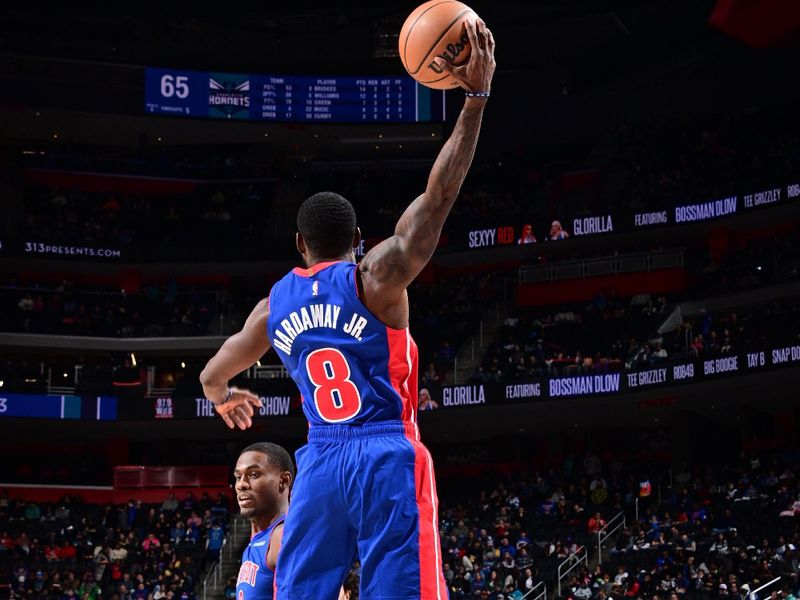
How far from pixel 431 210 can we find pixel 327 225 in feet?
1.98

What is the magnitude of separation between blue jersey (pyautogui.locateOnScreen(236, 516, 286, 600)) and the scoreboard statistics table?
34.9 metres

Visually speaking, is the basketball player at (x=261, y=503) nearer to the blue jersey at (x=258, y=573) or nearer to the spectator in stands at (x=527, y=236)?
the blue jersey at (x=258, y=573)

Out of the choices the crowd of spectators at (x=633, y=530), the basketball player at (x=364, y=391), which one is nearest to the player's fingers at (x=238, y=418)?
the basketball player at (x=364, y=391)

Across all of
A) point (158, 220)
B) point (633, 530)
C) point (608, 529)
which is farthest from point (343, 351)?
point (158, 220)

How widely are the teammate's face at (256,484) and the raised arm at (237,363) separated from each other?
839 millimetres

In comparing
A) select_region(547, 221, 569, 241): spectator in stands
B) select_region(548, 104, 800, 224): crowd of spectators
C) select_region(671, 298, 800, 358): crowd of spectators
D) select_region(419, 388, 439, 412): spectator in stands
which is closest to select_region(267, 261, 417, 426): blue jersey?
select_region(671, 298, 800, 358): crowd of spectators

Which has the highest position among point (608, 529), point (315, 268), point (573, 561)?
point (315, 268)

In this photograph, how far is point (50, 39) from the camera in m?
42.5

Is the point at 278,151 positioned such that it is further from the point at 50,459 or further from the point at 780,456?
the point at 780,456

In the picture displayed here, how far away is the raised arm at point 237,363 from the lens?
5633 millimetres

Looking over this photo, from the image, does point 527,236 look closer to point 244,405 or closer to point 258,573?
point 258,573

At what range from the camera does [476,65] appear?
16.6ft

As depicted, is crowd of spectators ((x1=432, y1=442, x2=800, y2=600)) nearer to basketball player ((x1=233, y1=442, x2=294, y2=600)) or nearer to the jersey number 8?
basketball player ((x1=233, y1=442, x2=294, y2=600))

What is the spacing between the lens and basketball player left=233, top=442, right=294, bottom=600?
669 centimetres
